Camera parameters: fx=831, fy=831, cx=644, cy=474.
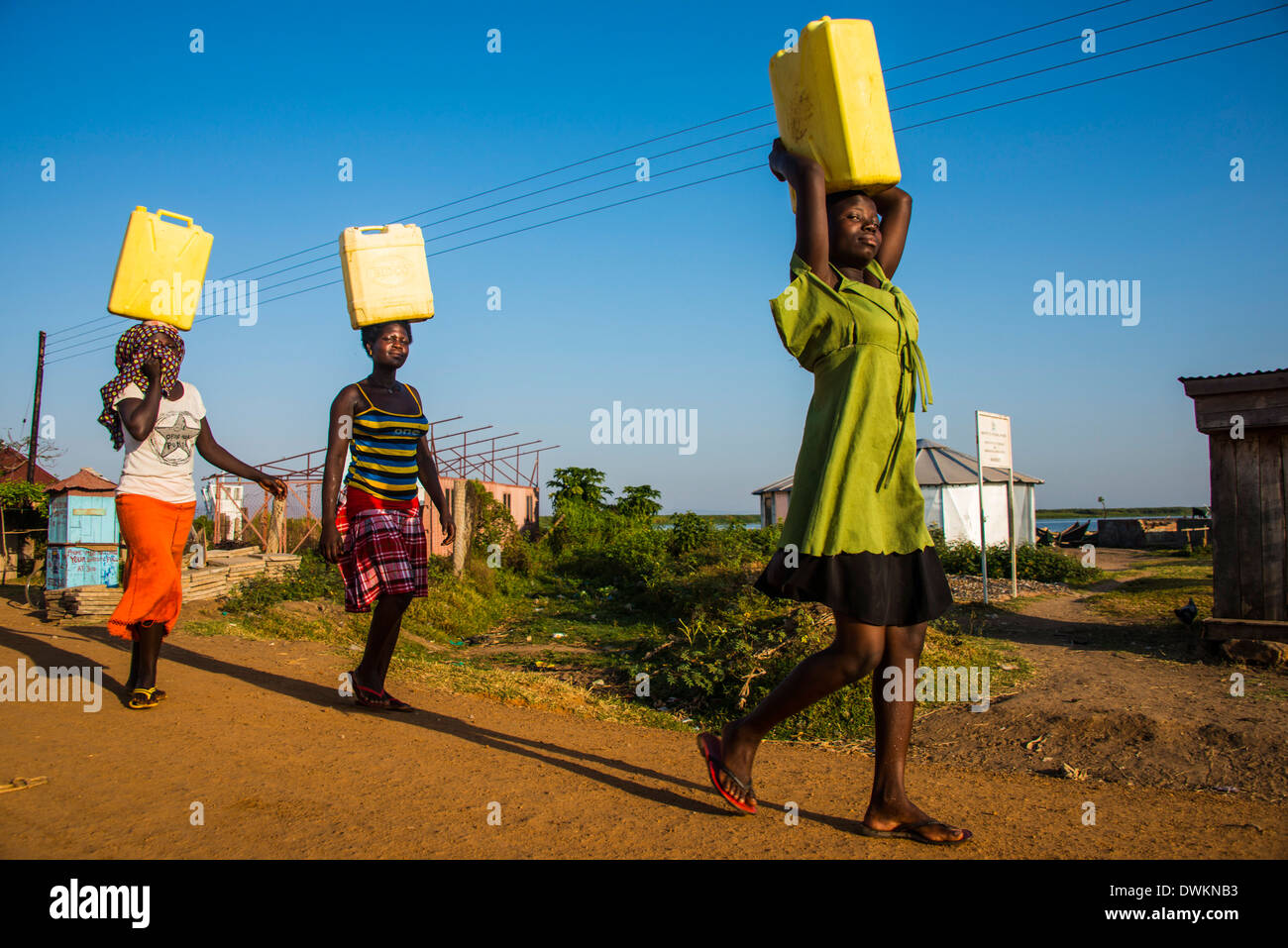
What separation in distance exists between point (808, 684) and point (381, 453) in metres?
2.60

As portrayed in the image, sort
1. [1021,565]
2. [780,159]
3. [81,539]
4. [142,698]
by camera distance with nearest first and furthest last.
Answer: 1. [780,159]
2. [142,698]
3. [81,539]
4. [1021,565]

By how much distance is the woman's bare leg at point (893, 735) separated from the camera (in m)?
2.53

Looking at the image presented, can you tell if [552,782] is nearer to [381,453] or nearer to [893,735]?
[893,735]

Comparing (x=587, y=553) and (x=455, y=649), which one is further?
(x=587, y=553)

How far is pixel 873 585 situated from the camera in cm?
247

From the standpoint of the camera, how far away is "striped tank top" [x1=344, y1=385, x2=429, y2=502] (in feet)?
13.7

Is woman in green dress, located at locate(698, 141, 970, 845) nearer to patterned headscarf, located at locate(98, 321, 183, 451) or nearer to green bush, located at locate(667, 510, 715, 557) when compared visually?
patterned headscarf, located at locate(98, 321, 183, 451)

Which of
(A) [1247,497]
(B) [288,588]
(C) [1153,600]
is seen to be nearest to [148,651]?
(B) [288,588]

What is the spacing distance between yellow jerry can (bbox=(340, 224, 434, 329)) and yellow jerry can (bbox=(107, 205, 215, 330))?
2.77ft
